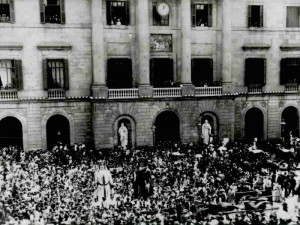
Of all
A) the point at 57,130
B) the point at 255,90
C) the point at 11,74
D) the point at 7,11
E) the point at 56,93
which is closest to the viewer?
the point at 7,11

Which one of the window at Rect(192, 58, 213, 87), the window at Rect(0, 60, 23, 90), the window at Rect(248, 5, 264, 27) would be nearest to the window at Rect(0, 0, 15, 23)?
the window at Rect(0, 60, 23, 90)

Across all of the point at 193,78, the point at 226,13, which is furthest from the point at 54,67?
the point at 226,13

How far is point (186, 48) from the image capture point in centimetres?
3959

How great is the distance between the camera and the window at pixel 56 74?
1504 inches

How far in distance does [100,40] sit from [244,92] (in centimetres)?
1403

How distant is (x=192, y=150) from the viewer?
121 ft

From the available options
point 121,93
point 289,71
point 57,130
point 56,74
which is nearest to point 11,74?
point 56,74

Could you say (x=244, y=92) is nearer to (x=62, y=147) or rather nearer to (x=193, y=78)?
(x=193, y=78)

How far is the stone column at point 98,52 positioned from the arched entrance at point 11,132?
699 cm

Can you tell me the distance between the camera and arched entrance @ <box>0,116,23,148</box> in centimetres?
3819

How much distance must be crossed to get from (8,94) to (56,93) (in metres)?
3.85

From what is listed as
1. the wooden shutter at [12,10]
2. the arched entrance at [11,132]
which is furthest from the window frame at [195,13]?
the arched entrance at [11,132]

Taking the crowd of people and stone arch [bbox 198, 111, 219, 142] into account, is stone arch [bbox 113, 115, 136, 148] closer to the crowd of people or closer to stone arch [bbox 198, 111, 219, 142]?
the crowd of people

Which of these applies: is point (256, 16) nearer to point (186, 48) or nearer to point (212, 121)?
point (186, 48)
